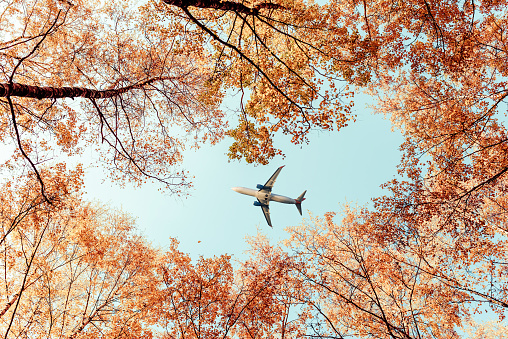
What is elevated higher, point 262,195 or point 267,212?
point 262,195

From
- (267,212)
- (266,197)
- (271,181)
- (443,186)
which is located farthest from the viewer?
(267,212)

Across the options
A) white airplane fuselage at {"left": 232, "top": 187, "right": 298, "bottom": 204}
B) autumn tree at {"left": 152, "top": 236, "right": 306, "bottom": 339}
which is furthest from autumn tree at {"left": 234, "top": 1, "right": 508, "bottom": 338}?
white airplane fuselage at {"left": 232, "top": 187, "right": 298, "bottom": 204}

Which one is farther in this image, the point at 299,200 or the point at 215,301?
the point at 299,200

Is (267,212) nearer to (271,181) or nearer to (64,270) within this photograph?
(271,181)

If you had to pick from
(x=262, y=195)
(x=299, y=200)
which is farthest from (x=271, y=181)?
(x=299, y=200)

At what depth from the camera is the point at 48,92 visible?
5.93m

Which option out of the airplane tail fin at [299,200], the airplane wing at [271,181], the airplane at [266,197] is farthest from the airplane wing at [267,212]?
the airplane tail fin at [299,200]

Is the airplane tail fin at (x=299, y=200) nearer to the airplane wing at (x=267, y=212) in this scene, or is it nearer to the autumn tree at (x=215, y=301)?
the airplane wing at (x=267, y=212)

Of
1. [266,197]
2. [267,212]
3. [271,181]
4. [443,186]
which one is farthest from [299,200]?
[443,186]

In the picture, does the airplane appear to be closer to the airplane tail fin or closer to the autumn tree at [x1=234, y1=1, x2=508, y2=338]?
the airplane tail fin

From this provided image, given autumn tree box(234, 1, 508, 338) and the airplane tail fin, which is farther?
the airplane tail fin

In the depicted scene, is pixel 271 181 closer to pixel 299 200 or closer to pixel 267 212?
pixel 267 212

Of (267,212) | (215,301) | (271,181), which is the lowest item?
(215,301)

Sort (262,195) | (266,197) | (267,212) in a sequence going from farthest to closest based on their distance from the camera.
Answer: (267,212), (266,197), (262,195)
